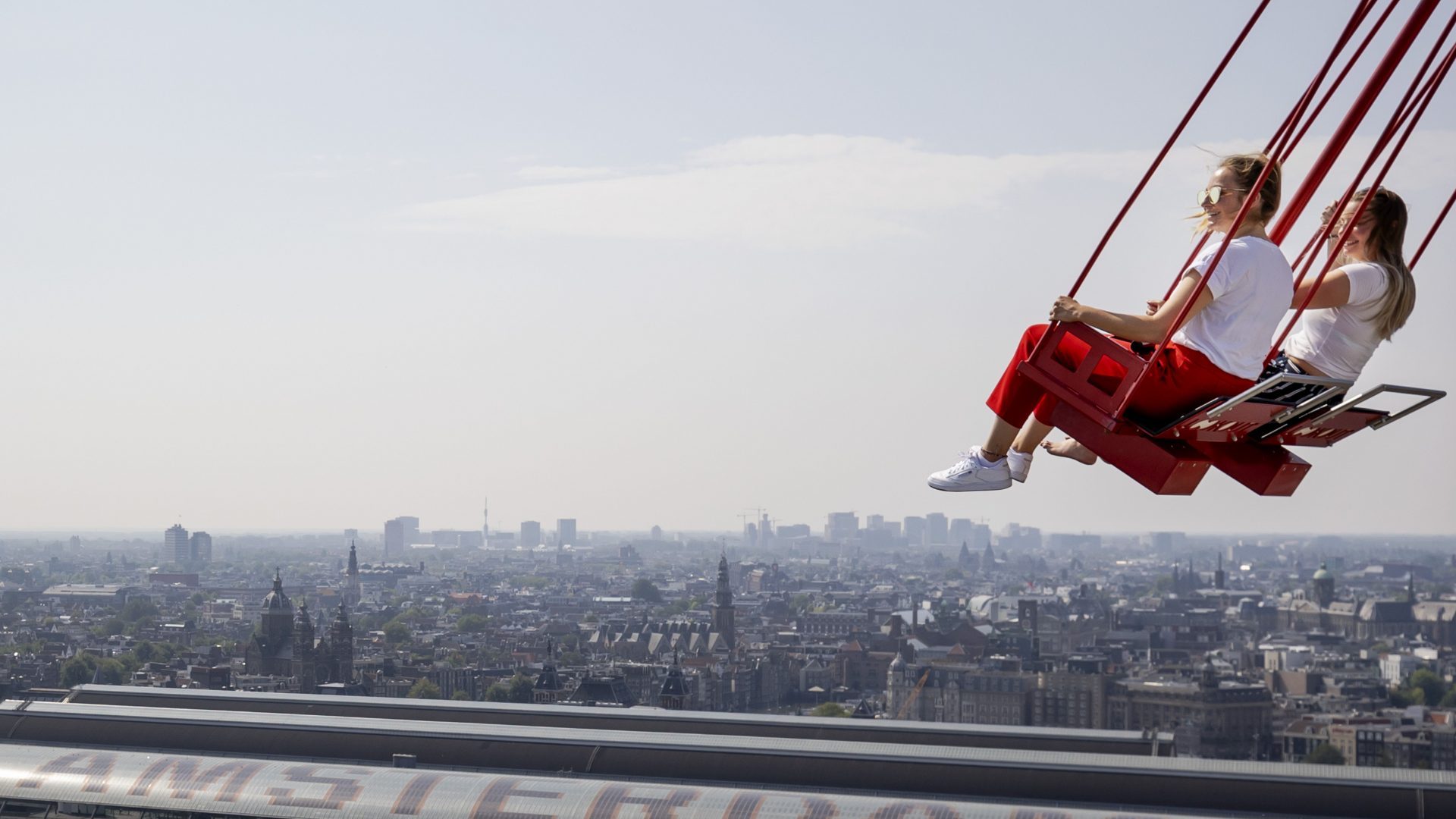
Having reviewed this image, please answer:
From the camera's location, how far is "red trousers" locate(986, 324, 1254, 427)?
4.79 meters

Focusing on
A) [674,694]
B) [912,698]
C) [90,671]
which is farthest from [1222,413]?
[90,671]

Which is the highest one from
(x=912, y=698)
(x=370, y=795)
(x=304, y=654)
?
(x=370, y=795)

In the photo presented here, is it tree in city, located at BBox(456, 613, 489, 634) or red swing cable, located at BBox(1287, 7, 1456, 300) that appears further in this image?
tree in city, located at BBox(456, 613, 489, 634)

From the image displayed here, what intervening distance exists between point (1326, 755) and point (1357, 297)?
6086 cm

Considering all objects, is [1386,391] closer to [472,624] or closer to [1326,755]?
[1326,755]

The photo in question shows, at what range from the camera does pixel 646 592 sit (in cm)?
14450

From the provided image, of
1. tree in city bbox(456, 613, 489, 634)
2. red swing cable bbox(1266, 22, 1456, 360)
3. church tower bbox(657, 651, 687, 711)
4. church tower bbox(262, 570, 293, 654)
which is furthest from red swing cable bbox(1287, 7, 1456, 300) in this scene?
tree in city bbox(456, 613, 489, 634)

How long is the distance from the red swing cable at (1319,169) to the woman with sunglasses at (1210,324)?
0.03 metres

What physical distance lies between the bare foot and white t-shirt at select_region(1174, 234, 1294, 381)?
19.5 inches

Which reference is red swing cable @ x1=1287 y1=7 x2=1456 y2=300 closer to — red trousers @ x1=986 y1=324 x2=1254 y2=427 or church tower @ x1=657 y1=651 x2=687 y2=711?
red trousers @ x1=986 y1=324 x2=1254 y2=427

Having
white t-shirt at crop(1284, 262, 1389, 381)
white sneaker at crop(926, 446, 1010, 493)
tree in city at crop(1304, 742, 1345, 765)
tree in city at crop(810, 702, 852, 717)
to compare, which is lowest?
tree in city at crop(1304, 742, 1345, 765)

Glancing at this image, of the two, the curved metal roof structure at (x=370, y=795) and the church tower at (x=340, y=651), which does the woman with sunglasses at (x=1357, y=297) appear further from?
the church tower at (x=340, y=651)

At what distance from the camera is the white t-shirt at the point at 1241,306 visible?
15.0 ft

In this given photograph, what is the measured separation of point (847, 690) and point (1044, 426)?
83899 millimetres
